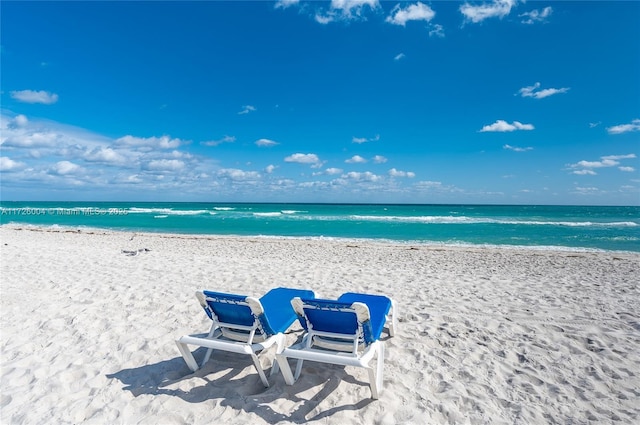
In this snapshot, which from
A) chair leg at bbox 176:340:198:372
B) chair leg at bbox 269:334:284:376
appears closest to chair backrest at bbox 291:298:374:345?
chair leg at bbox 269:334:284:376

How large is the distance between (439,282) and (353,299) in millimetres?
3559

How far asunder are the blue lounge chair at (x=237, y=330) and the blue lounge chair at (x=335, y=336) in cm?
24

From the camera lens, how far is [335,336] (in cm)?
326

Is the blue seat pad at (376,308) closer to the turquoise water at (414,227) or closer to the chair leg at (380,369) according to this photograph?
the chair leg at (380,369)

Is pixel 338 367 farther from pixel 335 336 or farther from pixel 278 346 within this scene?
pixel 278 346

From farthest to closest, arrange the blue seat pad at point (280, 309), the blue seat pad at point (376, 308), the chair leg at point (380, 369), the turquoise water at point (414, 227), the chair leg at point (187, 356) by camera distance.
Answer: the turquoise water at point (414, 227) < the blue seat pad at point (280, 309) < the blue seat pad at point (376, 308) < the chair leg at point (187, 356) < the chair leg at point (380, 369)

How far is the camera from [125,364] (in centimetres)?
371

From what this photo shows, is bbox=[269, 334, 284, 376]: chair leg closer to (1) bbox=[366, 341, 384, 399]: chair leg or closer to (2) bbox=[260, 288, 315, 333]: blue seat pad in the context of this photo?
(2) bbox=[260, 288, 315, 333]: blue seat pad

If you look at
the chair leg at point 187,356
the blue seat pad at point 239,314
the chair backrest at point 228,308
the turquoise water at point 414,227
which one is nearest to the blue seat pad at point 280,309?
the blue seat pad at point 239,314

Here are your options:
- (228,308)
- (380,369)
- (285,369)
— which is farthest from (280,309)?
(380,369)

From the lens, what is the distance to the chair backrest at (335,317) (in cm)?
310

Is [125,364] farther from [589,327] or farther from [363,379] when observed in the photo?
[589,327]

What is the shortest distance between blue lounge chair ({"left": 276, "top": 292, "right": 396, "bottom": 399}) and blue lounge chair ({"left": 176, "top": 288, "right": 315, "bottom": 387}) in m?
0.24

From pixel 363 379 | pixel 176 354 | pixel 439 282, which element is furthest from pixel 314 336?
pixel 439 282
